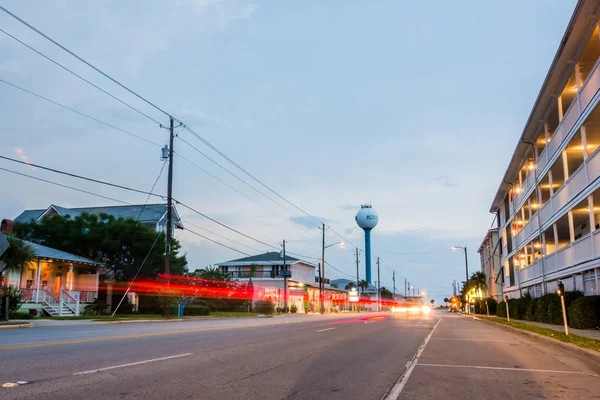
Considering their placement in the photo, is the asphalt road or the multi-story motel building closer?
the asphalt road

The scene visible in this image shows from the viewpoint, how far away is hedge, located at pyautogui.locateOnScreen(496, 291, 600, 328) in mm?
20750

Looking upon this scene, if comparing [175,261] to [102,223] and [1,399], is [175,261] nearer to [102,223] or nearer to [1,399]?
[102,223]

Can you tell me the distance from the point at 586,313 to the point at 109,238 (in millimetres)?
33646

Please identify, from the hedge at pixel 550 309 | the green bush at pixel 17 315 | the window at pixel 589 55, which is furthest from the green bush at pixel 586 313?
the green bush at pixel 17 315

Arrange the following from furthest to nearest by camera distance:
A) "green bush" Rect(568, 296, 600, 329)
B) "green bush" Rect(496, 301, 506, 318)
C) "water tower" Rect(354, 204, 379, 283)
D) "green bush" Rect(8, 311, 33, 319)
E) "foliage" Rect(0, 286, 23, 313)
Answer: "water tower" Rect(354, 204, 379, 283) < "green bush" Rect(496, 301, 506, 318) < "green bush" Rect(8, 311, 33, 319) < "foliage" Rect(0, 286, 23, 313) < "green bush" Rect(568, 296, 600, 329)

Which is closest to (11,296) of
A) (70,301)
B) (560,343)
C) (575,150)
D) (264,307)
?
(70,301)

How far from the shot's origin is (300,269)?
3179 inches

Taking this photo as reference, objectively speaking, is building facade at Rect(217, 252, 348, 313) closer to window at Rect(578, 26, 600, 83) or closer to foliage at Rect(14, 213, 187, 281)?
foliage at Rect(14, 213, 187, 281)

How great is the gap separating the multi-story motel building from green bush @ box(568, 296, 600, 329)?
122 cm

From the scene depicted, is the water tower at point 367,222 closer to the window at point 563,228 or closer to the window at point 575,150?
the window at point 563,228

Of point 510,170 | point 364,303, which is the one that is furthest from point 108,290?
point 364,303

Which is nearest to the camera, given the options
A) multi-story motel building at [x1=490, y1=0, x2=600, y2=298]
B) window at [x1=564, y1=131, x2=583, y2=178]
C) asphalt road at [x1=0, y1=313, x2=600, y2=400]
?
asphalt road at [x1=0, y1=313, x2=600, y2=400]

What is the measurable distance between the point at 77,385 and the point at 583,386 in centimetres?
746

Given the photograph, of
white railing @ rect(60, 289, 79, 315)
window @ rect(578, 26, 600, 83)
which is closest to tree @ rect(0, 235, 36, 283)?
white railing @ rect(60, 289, 79, 315)
